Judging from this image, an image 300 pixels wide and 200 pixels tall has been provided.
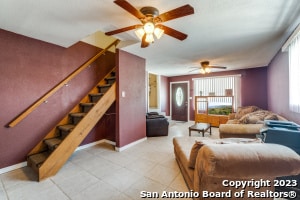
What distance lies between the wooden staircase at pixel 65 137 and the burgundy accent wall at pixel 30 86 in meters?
0.13

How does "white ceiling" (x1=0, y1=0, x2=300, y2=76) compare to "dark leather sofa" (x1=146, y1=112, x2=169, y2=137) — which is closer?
"white ceiling" (x1=0, y1=0, x2=300, y2=76)

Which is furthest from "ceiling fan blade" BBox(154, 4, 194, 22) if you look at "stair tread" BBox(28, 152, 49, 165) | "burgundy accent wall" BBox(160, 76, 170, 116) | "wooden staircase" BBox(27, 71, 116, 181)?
"burgundy accent wall" BBox(160, 76, 170, 116)

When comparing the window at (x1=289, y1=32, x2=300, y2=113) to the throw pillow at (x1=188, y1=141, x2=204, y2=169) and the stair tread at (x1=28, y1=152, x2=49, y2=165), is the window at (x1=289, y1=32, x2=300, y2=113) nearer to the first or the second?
the throw pillow at (x1=188, y1=141, x2=204, y2=169)

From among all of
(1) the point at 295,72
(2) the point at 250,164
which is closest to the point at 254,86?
(1) the point at 295,72

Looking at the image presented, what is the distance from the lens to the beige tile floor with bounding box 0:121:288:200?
182 cm

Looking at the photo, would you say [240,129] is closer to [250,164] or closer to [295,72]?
[295,72]

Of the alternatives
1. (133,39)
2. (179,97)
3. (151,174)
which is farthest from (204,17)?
(179,97)

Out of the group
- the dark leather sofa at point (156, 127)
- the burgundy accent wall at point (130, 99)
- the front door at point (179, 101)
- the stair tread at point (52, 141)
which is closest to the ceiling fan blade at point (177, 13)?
the burgundy accent wall at point (130, 99)

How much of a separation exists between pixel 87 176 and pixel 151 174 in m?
1.00

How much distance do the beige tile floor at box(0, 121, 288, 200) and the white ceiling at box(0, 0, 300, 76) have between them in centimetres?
232

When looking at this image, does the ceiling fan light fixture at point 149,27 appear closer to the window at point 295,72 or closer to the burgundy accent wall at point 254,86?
the window at point 295,72

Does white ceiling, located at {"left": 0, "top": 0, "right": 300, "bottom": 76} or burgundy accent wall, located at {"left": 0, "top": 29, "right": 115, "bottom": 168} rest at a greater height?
white ceiling, located at {"left": 0, "top": 0, "right": 300, "bottom": 76}

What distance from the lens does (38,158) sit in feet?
8.02

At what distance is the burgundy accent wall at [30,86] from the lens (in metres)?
2.40
